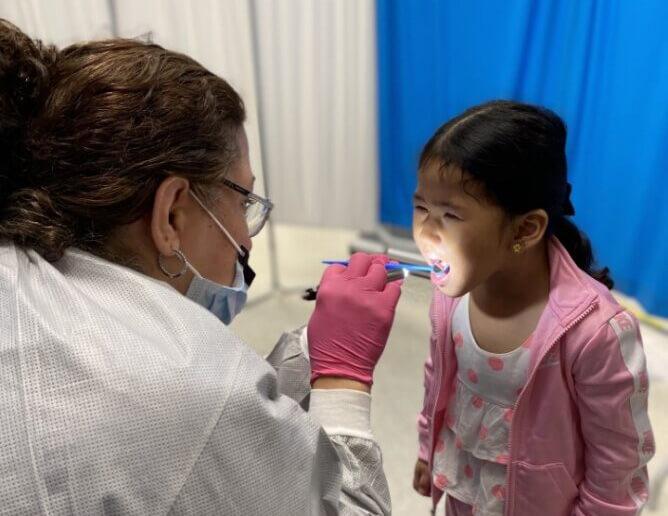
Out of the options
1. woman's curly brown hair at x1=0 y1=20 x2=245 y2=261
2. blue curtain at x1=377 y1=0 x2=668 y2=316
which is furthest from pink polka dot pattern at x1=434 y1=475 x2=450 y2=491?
blue curtain at x1=377 y1=0 x2=668 y2=316

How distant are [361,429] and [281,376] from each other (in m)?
0.32

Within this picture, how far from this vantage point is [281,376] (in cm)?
122

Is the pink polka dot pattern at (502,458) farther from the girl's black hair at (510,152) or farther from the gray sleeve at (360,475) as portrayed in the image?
the girl's black hair at (510,152)

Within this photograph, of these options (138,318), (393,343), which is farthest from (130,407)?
(393,343)

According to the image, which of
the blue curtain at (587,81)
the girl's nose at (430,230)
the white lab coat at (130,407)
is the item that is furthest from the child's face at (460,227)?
the blue curtain at (587,81)

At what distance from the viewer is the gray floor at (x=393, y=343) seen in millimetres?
1853

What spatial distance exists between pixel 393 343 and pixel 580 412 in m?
1.63

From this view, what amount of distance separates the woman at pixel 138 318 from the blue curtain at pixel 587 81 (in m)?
1.05

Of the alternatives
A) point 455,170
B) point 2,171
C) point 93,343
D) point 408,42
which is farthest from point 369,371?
point 408,42

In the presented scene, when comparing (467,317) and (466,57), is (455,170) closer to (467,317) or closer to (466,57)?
(467,317)

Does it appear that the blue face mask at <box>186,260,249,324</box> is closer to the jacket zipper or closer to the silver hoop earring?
the silver hoop earring

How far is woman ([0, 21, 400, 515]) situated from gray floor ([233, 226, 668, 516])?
1.60 ft

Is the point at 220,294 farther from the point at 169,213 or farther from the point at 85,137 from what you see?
the point at 85,137

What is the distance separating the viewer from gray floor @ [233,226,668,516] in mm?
1853
